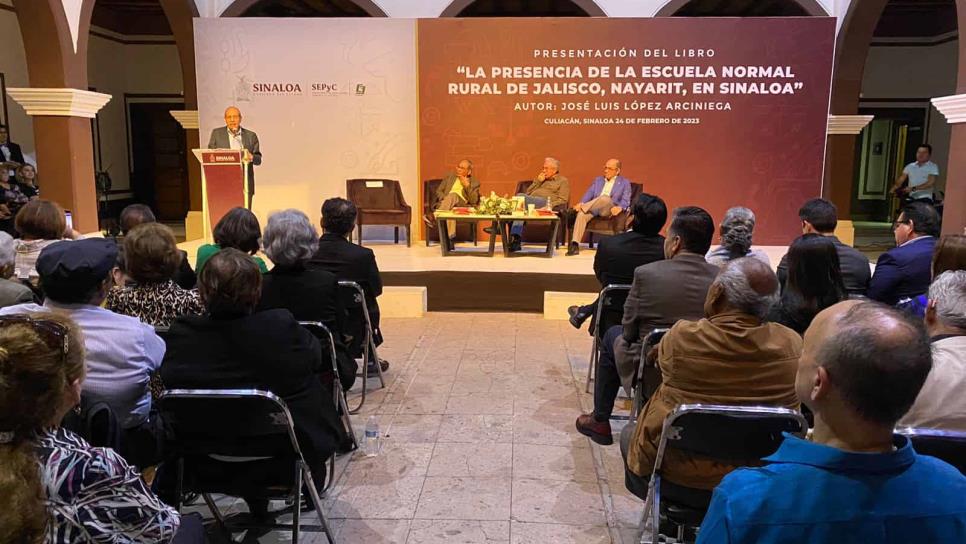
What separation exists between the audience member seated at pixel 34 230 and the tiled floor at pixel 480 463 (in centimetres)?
153

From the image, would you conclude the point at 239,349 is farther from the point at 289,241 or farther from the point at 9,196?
the point at 9,196

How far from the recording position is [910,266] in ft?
11.1

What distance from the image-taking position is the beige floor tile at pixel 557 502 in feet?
8.55

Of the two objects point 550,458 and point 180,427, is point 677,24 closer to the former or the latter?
point 550,458

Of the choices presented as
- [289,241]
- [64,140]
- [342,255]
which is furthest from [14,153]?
[289,241]

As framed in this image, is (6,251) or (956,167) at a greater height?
(956,167)

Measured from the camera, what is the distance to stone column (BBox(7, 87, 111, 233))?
6652 mm

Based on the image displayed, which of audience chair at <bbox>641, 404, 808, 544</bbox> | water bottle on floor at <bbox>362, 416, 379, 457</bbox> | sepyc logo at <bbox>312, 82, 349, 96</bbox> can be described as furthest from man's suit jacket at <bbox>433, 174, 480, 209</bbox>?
audience chair at <bbox>641, 404, 808, 544</bbox>

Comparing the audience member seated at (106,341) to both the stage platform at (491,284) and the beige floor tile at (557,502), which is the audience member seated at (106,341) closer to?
the beige floor tile at (557,502)

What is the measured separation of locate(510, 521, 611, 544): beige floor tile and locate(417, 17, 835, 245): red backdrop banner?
19.8 feet

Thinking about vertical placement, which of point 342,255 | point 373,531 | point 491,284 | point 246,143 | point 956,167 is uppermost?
point 246,143

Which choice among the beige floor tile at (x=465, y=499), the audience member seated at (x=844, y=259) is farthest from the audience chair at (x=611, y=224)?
the beige floor tile at (x=465, y=499)

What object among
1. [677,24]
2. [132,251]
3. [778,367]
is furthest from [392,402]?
[677,24]

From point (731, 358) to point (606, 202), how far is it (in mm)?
5456
